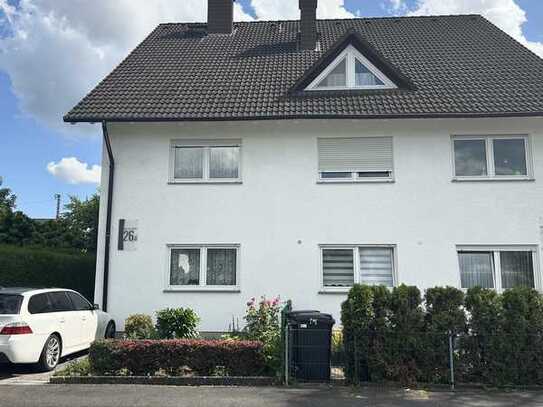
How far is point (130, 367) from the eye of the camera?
8336 mm

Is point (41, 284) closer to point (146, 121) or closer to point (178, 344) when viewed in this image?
point (146, 121)

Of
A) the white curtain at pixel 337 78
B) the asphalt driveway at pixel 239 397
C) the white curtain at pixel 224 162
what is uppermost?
the white curtain at pixel 337 78

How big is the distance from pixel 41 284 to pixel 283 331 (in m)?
9.55

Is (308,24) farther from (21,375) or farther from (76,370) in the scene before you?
(21,375)

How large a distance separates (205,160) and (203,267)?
2.74 metres

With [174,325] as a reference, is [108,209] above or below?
above

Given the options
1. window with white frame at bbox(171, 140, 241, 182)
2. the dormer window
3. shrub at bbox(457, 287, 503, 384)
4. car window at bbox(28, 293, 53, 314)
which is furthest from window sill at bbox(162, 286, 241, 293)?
the dormer window

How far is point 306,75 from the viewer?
13.3 meters

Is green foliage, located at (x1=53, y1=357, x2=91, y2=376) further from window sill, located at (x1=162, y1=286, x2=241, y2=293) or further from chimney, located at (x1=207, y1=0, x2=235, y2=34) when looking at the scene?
chimney, located at (x1=207, y1=0, x2=235, y2=34)

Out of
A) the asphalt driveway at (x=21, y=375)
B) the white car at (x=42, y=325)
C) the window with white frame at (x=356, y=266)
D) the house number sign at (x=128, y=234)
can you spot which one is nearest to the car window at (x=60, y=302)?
the white car at (x=42, y=325)

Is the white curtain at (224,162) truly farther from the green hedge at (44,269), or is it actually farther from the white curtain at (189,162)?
the green hedge at (44,269)

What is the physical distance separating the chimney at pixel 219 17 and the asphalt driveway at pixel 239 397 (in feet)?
43.5

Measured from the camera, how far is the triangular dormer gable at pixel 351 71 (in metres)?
13.3

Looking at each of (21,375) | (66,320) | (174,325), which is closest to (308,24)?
(174,325)
